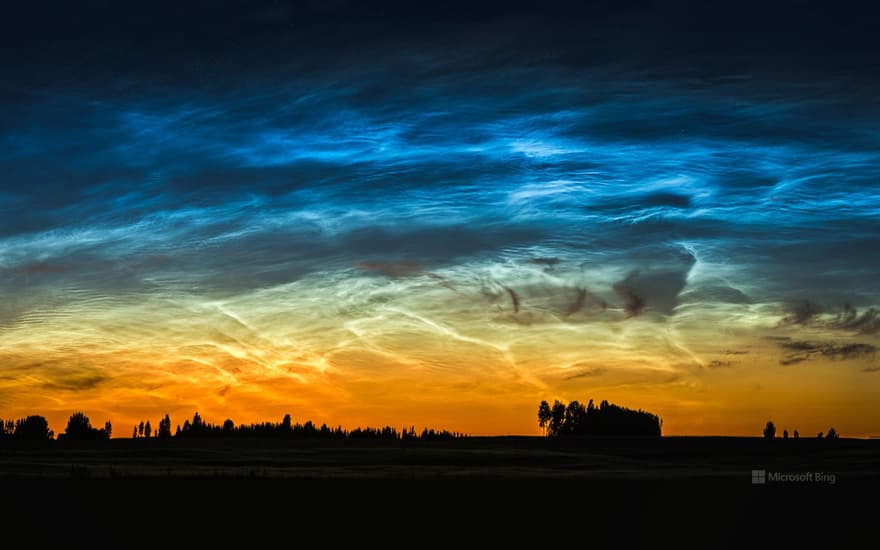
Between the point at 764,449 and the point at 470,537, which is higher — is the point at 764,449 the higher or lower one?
the higher one

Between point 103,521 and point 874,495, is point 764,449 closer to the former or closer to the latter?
point 874,495

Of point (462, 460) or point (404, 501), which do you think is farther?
point (462, 460)

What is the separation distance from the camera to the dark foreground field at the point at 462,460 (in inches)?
2309

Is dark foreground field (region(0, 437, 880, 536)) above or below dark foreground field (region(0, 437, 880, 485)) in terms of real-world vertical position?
below

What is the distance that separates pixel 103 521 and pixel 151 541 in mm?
5179

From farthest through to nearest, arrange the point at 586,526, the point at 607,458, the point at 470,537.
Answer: the point at 607,458 → the point at 586,526 → the point at 470,537

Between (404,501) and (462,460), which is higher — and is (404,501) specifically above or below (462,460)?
below

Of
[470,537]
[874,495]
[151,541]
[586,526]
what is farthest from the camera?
[874,495]

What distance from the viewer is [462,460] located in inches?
3174

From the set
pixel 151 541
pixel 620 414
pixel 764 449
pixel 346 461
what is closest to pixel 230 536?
pixel 151 541

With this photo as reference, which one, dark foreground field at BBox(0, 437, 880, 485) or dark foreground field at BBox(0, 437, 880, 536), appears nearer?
dark foreground field at BBox(0, 437, 880, 536)

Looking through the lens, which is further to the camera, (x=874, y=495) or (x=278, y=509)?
(x=874, y=495)

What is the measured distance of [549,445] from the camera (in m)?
108

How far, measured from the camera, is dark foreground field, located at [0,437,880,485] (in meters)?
58.7
